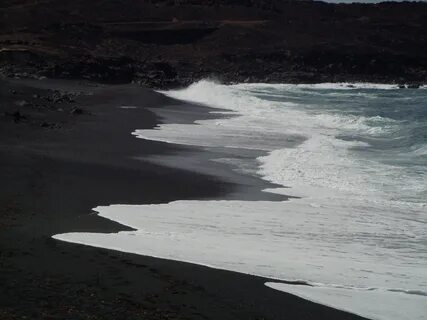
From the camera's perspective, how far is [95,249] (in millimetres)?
8359

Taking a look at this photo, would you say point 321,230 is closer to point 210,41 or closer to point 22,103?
point 22,103

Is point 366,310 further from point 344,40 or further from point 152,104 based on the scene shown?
point 344,40

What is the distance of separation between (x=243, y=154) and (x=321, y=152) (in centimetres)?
228

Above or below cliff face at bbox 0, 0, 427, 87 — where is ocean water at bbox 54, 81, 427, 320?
below

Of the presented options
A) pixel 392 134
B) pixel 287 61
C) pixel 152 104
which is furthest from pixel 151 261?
pixel 287 61

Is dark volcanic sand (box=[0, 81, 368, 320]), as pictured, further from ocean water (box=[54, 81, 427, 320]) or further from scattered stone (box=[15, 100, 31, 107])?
scattered stone (box=[15, 100, 31, 107])

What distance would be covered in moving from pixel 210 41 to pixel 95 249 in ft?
285

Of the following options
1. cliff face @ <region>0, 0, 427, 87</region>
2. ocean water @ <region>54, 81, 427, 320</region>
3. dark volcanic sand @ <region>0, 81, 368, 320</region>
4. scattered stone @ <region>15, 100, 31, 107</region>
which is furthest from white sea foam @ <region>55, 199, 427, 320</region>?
cliff face @ <region>0, 0, 427, 87</region>

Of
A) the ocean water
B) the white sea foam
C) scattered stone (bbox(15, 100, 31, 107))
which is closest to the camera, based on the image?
the white sea foam

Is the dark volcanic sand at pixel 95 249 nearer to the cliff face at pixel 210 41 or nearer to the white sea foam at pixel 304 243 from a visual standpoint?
the white sea foam at pixel 304 243

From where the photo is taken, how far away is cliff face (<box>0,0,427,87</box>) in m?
62.9

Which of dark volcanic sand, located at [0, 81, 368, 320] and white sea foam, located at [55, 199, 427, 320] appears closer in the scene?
dark volcanic sand, located at [0, 81, 368, 320]

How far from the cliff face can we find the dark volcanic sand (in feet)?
125

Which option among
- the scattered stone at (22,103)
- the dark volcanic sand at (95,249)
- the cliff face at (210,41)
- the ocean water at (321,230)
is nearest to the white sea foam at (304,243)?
the ocean water at (321,230)
